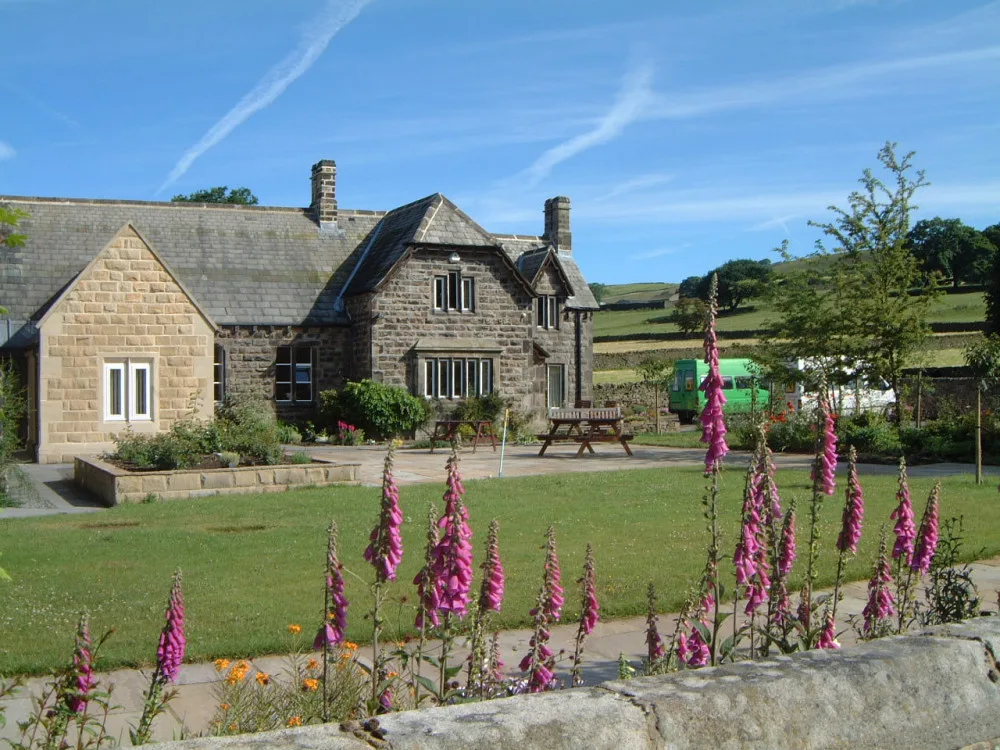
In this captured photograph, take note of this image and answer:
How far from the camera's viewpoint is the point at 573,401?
126ft

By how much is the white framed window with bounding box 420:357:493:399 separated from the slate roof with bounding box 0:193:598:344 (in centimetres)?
317

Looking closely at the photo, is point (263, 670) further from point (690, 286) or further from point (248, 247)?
point (690, 286)

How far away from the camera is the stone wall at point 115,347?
22141mm

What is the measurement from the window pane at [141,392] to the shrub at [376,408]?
6.81m

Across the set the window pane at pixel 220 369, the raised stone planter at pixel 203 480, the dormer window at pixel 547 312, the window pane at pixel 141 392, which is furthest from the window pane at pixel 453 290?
the raised stone planter at pixel 203 480

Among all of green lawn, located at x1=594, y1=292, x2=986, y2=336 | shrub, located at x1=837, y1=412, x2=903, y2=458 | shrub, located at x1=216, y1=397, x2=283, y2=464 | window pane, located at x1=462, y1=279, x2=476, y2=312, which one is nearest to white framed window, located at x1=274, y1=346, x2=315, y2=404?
window pane, located at x1=462, y1=279, x2=476, y2=312

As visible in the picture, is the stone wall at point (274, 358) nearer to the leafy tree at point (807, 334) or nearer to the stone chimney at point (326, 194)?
the stone chimney at point (326, 194)

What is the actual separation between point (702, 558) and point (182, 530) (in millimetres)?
6086

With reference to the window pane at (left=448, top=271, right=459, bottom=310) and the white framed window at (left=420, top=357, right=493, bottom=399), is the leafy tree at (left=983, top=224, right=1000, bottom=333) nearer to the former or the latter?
the white framed window at (left=420, top=357, right=493, bottom=399)

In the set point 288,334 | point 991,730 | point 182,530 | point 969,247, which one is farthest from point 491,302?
point 969,247

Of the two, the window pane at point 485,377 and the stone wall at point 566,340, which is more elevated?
the stone wall at point 566,340

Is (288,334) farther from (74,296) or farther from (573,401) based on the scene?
(573,401)

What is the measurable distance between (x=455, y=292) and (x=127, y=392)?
36.0ft

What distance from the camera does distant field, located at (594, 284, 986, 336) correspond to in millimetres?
62312
